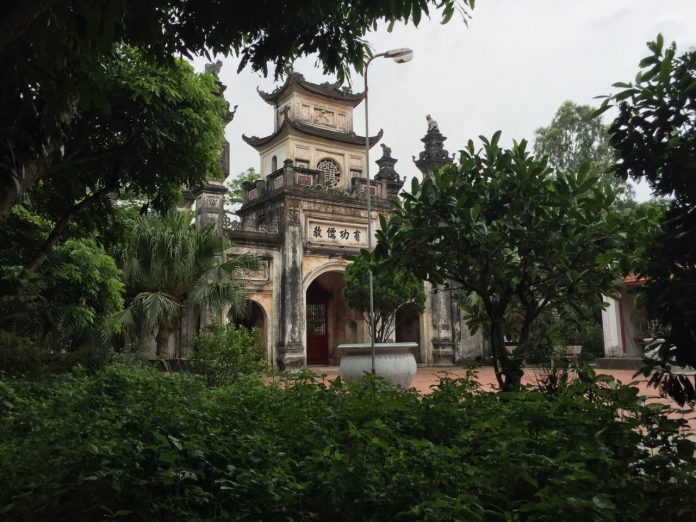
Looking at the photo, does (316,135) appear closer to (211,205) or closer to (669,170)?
(211,205)

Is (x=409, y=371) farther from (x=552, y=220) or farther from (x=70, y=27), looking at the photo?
(x=70, y=27)

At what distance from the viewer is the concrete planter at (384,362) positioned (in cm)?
1053

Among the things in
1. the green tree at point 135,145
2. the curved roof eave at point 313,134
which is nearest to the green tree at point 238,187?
the curved roof eave at point 313,134

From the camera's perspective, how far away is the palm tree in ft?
42.9

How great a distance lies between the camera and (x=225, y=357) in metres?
10.2

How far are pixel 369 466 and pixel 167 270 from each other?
11.7 m

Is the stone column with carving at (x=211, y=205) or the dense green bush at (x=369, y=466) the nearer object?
the dense green bush at (x=369, y=466)

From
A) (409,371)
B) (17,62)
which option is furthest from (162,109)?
(409,371)

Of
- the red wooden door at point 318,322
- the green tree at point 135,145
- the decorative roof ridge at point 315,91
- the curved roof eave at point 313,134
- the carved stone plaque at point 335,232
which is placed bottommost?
the red wooden door at point 318,322

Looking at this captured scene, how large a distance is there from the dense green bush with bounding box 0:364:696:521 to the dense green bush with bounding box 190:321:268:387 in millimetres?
6063

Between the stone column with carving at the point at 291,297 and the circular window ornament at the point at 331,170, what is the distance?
13.7 ft

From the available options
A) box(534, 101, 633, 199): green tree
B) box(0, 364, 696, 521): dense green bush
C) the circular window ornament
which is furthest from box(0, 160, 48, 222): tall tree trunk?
box(534, 101, 633, 199): green tree

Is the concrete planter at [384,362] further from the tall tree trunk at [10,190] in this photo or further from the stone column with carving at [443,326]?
the stone column with carving at [443,326]

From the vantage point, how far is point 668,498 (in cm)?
252
